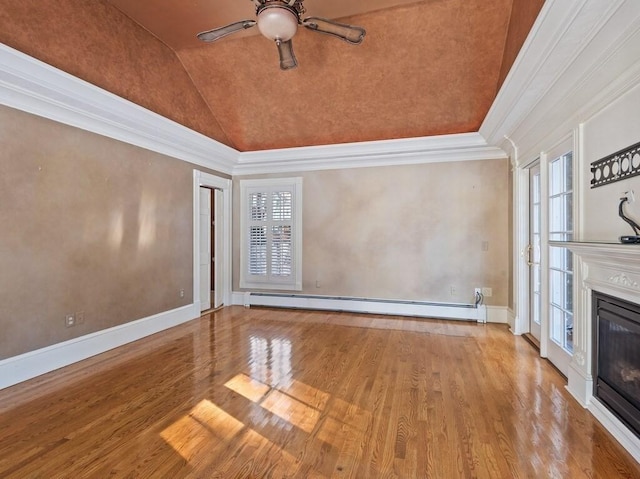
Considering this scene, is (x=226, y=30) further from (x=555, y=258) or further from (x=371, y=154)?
(x=555, y=258)

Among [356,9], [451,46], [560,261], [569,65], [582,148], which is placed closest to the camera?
[569,65]

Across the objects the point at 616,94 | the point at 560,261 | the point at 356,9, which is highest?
the point at 356,9

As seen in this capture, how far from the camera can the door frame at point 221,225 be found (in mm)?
5164

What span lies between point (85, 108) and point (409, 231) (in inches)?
178

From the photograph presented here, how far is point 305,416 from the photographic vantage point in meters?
2.37

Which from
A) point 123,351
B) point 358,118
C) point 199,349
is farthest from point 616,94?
point 123,351

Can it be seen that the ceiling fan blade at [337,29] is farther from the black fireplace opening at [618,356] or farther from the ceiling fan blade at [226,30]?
the black fireplace opening at [618,356]

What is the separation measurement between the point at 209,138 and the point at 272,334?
9.98 feet

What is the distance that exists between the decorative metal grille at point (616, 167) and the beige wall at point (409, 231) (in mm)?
2588

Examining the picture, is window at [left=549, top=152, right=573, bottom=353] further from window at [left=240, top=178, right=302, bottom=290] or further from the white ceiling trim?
window at [left=240, top=178, right=302, bottom=290]

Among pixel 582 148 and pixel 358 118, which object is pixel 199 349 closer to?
pixel 358 118

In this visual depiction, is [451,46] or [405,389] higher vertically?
[451,46]

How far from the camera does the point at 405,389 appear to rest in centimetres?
279

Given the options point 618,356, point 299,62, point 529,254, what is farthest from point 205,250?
point 618,356
